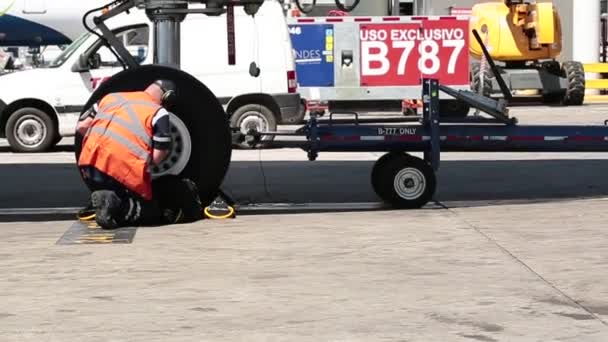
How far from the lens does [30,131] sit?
19.6 metres

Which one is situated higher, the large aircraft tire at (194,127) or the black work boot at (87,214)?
the large aircraft tire at (194,127)

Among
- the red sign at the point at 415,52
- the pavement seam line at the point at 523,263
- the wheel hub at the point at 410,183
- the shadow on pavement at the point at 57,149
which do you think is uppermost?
the red sign at the point at 415,52

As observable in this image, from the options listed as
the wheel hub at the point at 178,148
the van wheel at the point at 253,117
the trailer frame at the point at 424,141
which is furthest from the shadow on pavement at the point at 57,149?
the wheel hub at the point at 178,148

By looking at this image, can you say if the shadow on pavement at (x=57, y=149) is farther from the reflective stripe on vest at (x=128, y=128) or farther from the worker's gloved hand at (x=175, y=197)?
the worker's gloved hand at (x=175, y=197)

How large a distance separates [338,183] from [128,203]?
14.0 ft

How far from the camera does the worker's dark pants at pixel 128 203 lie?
11.1m

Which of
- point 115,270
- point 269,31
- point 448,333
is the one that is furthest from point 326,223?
point 269,31

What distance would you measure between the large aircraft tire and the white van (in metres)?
7.35

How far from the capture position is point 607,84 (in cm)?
3341

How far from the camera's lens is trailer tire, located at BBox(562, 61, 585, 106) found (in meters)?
30.3

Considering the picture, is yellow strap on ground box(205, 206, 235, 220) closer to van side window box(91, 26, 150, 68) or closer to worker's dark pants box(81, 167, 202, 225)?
worker's dark pants box(81, 167, 202, 225)

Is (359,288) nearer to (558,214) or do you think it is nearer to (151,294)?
(151,294)

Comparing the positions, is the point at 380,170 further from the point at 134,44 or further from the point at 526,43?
the point at 526,43

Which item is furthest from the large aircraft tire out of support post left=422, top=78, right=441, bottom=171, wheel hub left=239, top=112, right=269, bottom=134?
wheel hub left=239, top=112, right=269, bottom=134
